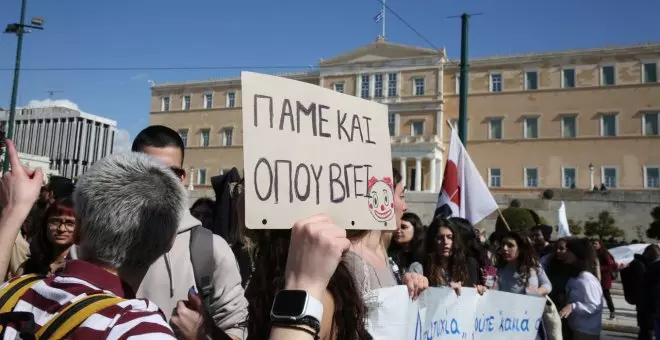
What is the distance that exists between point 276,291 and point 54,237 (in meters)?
1.69

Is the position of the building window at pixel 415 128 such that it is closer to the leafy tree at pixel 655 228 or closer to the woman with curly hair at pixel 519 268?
the leafy tree at pixel 655 228

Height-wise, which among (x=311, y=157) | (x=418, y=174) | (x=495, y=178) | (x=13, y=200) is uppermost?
(x=418, y=174)

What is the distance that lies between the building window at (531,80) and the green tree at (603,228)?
43.7 feet

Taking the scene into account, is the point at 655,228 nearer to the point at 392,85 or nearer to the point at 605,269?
the point at 605,269

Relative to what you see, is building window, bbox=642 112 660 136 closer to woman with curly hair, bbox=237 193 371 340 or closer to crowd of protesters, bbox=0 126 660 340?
crowd of protesters, bbox=0 126 660 340

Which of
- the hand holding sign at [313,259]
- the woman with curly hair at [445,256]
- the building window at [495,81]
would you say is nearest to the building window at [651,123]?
the building window at [495,81]

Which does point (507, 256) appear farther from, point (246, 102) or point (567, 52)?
point (567, 52)

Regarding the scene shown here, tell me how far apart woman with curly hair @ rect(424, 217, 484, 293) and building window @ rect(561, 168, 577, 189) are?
34311mm

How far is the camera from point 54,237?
2477 mm

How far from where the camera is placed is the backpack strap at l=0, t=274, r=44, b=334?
3.57 ft

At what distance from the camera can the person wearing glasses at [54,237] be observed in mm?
2471

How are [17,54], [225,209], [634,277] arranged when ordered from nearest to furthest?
[225,209], [634,277], [17,54]

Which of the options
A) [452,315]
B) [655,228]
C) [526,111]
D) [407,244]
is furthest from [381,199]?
[526,111]

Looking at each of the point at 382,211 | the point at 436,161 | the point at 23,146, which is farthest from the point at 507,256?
the point at 23,146
